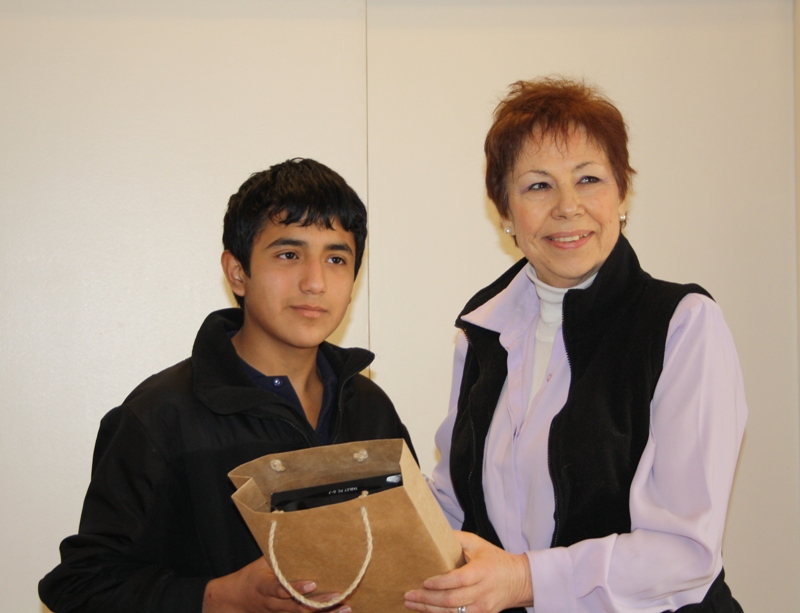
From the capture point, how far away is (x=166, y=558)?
165 cm

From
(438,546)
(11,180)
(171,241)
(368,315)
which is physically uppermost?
(11,180)

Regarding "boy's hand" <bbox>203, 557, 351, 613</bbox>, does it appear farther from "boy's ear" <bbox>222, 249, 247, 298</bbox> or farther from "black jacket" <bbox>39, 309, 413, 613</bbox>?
"boy's ear" <bbox>222, 249, 247, 298</bbox>

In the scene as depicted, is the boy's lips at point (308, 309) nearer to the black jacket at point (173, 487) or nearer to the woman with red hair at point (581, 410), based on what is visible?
the black jacket at point (173, 487)

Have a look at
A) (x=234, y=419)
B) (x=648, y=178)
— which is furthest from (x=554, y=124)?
(x=648, y=178)

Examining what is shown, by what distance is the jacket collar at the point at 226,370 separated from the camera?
1.68 metres

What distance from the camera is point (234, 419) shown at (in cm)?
173

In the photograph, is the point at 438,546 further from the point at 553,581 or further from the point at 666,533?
the point at 666,533

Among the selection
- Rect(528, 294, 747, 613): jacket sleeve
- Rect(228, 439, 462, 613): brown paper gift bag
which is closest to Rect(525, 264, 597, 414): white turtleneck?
Rect(528, 294, 747, 613): jacket sleeve

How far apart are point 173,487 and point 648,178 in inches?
76.3

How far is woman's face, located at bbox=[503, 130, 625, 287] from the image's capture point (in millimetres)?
1750

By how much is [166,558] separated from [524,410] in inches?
31.1

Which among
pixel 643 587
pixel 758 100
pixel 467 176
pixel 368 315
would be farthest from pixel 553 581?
pixel 758 100

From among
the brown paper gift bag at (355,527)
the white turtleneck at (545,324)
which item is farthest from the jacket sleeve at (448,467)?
the brown paper gift bag at (355,527)

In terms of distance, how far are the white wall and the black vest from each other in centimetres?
111
